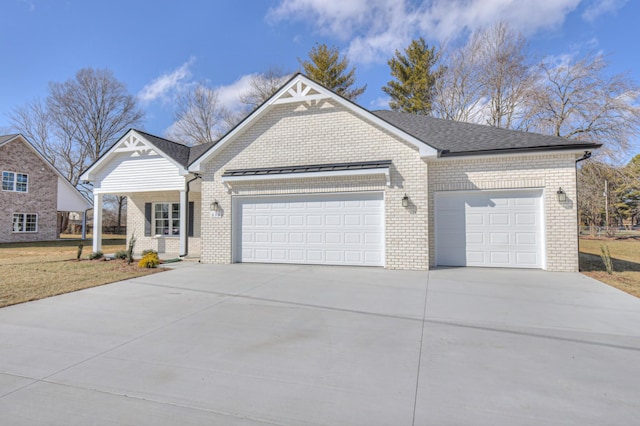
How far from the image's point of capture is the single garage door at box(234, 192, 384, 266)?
33.3 ft

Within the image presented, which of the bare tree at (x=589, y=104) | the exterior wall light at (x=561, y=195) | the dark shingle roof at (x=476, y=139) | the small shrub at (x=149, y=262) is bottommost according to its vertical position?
the small shrub at (x=149, y=262)

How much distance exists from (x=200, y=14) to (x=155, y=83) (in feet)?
65.3

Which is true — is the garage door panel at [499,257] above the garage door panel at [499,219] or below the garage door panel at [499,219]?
below

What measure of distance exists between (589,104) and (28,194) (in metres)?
38.5

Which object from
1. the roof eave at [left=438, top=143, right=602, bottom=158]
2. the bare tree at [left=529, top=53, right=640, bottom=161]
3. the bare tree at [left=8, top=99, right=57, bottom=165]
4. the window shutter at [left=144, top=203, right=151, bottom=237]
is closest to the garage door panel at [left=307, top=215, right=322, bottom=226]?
the roof eave at [left=438, top=143, right=602, bottom=158]

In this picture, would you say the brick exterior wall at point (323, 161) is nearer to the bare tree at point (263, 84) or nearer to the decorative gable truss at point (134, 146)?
the decorative gable truss at point (134, 146)

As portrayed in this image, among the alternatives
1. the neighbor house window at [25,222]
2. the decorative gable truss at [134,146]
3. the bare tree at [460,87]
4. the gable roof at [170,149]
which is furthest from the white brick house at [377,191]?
the neighbor house window at [25,222]

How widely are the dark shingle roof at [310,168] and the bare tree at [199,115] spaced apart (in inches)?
930

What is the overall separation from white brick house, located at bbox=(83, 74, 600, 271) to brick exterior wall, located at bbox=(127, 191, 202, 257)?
3.76m

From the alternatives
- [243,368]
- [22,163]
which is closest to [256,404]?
[243,368]

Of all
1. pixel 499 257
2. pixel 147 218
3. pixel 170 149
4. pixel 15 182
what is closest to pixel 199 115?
pixel 15 182

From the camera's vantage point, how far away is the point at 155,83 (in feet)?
96.2

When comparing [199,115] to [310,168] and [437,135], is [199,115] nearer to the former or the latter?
[310,168]

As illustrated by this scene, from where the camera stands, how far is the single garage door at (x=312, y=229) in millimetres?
10141
